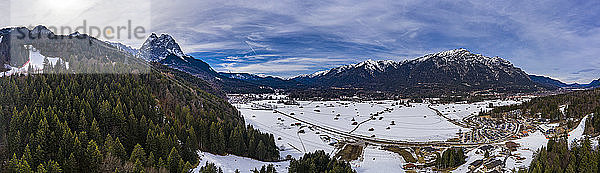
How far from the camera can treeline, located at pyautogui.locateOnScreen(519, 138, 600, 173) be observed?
141ft

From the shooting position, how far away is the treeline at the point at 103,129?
3622 cm

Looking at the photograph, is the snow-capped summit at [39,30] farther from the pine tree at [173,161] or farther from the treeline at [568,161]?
the treeline at [568,161]

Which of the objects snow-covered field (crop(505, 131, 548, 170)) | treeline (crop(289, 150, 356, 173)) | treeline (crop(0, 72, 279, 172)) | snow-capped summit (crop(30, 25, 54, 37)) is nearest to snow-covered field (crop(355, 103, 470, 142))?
snow-covered field (crop(505, 131, 548, 170))

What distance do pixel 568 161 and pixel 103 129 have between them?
78.6 metres

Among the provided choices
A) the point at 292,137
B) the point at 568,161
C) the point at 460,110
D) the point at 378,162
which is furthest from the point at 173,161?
the point at 460,110

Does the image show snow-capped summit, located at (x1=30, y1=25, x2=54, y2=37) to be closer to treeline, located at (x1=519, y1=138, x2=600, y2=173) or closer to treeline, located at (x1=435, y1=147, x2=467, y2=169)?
treeline, located at (x1=435, y1=147, x2=467, y2=169)

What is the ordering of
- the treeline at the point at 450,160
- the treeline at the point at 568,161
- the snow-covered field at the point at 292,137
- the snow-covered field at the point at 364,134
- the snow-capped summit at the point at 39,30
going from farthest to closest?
the snow-covered field at the point at 292,137, the snow-covered field at the point at 364,134, the treeline at the point at 450,160, the treeline at the point at 568,161, the snow-capped summit at the point at 39,30

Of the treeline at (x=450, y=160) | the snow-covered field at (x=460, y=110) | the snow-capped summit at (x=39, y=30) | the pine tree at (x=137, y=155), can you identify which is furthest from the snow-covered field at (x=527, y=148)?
the snow-capped summit at (x=39, y=30)

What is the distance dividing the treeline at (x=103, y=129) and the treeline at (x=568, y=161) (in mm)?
46962

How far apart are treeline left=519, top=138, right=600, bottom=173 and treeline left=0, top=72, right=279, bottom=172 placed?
46962 mm

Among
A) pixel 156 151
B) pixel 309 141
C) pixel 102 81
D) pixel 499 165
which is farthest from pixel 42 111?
pixel 499 165

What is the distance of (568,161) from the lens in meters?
48.4

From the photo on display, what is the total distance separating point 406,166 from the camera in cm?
6034

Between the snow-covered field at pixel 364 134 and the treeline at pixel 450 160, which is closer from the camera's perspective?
the treeline at pixel 450 160
